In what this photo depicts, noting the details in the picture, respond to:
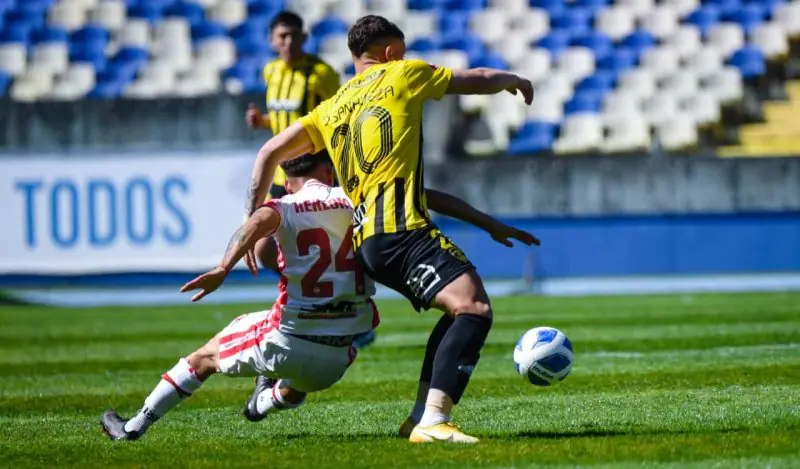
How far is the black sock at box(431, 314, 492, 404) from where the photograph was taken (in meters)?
5.79

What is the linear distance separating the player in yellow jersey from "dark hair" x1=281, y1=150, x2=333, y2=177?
3.68 metres

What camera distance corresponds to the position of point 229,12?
22.6 meters

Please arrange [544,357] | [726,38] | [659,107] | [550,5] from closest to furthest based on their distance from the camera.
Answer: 1. [544,357]
2. [659,107]
3. [726,38]
4. [550,5]

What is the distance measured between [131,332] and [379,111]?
7923 mm

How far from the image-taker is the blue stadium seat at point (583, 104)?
20.5 meters

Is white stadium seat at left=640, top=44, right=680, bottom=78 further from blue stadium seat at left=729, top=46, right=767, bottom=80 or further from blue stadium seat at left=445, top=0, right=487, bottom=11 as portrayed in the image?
blue stadium seat at left=445, top=0, right=487, bottom=11

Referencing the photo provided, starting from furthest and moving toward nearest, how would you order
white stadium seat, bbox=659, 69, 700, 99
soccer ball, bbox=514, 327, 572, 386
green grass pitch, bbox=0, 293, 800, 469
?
white stadium seat, bbox=659, 69, 700, 99, soccer ball, bbox=514, 327, 572, 386, green grass pitch, bbox=0, 293, 800, 469

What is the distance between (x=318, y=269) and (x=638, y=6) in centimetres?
1702

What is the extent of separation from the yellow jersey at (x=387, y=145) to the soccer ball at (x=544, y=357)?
94 centimetres

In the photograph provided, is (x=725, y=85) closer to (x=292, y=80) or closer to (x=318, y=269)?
(x=292, y=80)

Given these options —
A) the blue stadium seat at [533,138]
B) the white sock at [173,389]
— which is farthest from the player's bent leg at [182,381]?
the blue stadium seat at [533,138]

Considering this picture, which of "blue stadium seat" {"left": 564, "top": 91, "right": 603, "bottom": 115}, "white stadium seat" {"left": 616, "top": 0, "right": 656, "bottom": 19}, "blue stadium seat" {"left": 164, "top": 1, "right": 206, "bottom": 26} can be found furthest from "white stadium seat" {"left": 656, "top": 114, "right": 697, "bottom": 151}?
"blue stadium seat" {"left": 164, "top": 1, "right": 206, "bottom": 26}

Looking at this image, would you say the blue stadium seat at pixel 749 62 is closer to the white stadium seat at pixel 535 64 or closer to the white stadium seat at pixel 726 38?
the white stadium seat at pixel 726 38

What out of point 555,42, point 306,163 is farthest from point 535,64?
point 306,163
